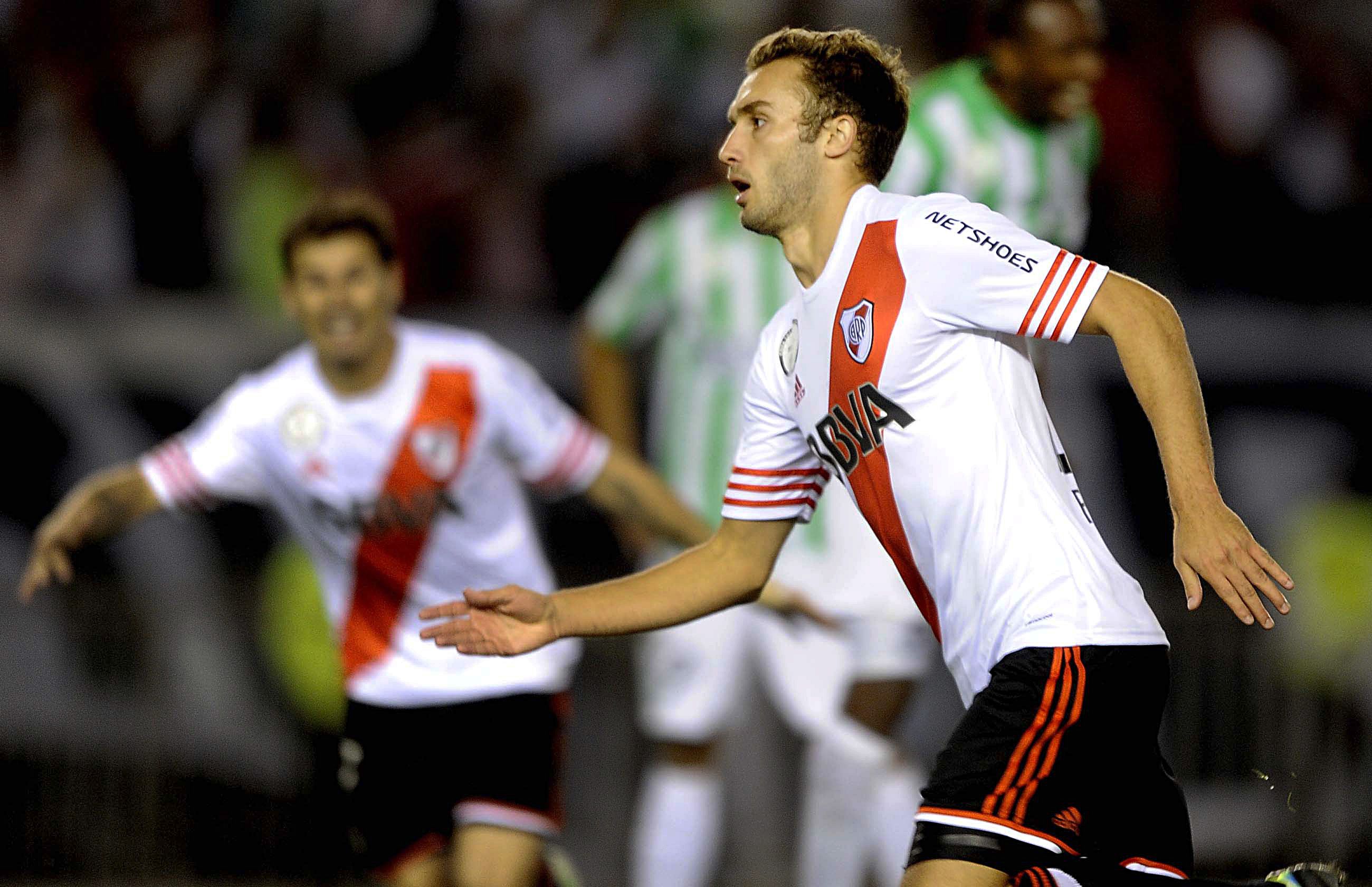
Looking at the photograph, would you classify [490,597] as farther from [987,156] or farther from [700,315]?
[700,315]

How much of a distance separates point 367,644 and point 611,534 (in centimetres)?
351

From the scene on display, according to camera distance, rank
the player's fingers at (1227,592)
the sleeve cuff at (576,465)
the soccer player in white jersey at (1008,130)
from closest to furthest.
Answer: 1. the player's fingers at (1227,592)
2. the sleeve cuff at (576,465)
3. the soccer player in white jersey at (1008,130)

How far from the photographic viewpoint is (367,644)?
5320 mm

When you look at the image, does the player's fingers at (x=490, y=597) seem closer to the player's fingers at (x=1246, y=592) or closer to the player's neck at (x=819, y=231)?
the player's neck at (x=819, y=231)

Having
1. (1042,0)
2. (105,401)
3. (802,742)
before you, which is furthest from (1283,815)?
(105,401)

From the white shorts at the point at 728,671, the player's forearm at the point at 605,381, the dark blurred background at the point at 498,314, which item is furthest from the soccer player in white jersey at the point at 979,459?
the player's forearm at the point at 605,381

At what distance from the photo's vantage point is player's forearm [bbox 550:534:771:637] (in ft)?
12.8

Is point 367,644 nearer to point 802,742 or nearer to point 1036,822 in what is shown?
point 1036,822

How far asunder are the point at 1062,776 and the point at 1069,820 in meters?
0.08

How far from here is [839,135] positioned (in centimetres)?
374

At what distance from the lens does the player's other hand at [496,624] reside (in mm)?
3820

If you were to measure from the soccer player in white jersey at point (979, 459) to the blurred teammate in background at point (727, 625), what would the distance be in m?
2.15

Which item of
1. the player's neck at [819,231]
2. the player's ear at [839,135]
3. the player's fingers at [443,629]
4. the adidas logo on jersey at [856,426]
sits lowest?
the player's fingers at [443,629]

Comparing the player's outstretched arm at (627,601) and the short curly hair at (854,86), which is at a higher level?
the short curly hair at (854,86)
